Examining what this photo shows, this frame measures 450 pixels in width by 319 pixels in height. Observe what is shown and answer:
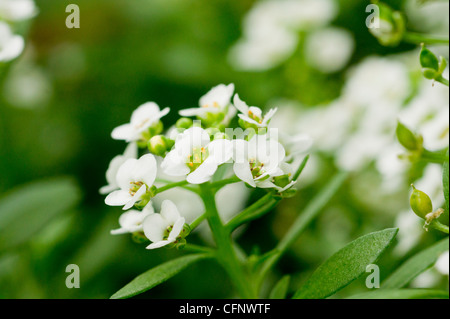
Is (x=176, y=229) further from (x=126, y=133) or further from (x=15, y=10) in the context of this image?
(x=15, y=10)

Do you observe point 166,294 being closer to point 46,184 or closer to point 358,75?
point 46,184

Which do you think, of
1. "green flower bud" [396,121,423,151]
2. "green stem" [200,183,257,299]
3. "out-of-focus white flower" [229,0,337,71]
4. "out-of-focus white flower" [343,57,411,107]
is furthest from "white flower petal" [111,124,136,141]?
"out-of-focus white flower" [229,0,337,71]

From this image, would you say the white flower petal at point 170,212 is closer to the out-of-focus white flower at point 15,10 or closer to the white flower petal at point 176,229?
the white flower petal at point 176,229

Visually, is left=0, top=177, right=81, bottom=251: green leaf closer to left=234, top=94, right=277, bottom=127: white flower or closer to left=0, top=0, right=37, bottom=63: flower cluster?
left=0, top=0, right=37, bottom=63: flower cluster

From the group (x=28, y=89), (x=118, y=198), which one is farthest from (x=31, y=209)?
(x=28, y=89)

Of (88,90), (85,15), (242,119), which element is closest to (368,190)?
(242,119)

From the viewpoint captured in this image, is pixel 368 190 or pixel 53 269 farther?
pixel 368 190
